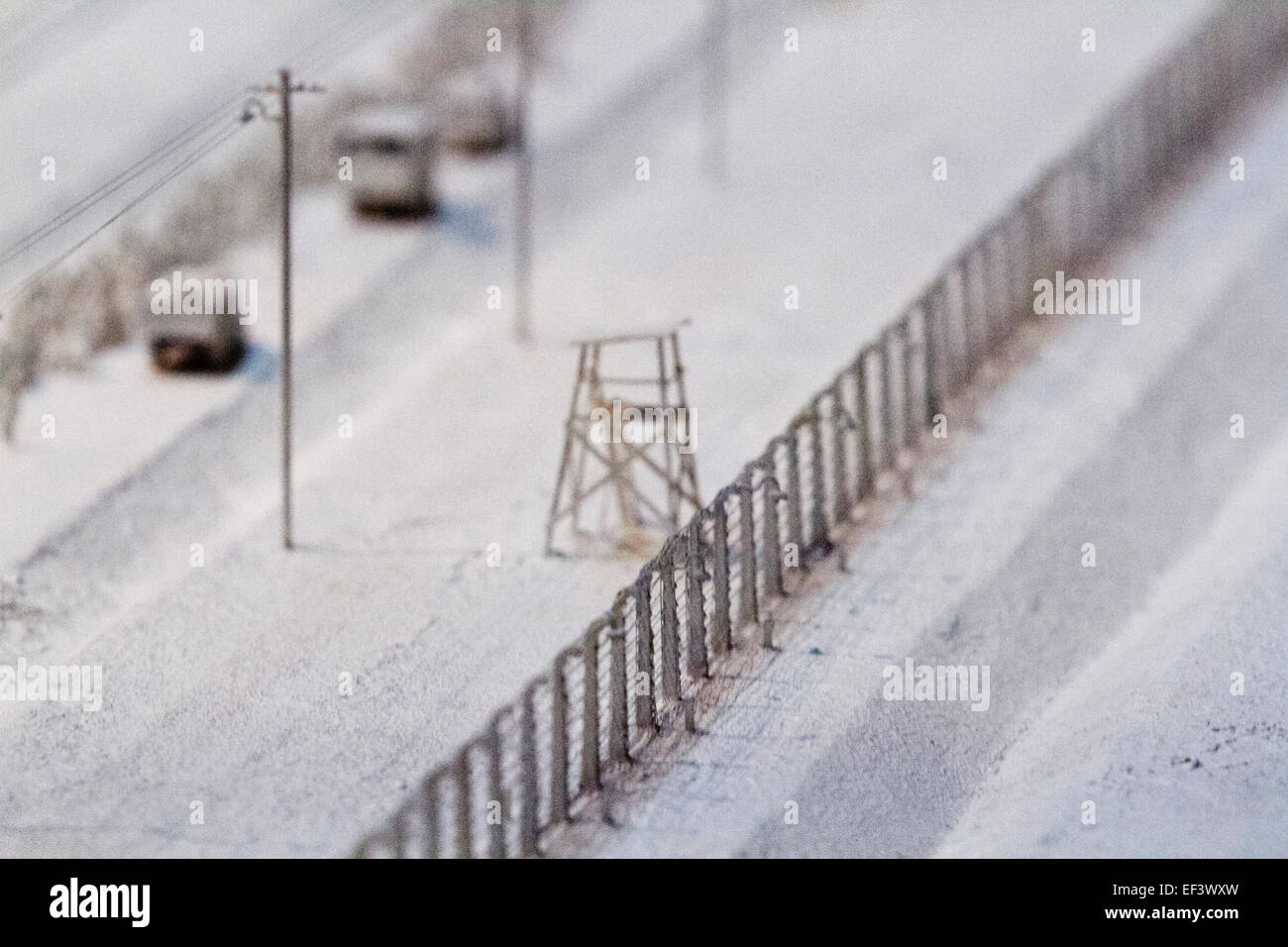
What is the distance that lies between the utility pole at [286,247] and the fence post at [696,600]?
4.42 m

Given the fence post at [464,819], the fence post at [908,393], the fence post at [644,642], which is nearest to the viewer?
the fence post at [464,819]

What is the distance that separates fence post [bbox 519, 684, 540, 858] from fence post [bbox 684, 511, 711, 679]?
8.63 feet

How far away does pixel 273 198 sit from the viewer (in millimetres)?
31938

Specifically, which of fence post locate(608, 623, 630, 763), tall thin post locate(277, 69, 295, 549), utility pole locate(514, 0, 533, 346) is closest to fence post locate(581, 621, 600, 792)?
fence post locate(608, 623, 630, 763)

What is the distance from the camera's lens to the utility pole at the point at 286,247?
21828 millimetres

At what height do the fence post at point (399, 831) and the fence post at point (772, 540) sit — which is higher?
the fence post at point (772, 540)

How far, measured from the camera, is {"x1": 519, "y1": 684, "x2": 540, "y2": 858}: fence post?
57.1ft

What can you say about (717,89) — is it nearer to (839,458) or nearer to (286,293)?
(839,458)

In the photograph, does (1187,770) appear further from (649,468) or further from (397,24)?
(397,24)

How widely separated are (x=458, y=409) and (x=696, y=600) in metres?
6.90

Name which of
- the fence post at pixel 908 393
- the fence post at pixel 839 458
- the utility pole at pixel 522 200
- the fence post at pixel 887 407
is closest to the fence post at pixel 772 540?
the fence post at pixel 839 458

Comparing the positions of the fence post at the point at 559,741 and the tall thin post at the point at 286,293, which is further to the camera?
the tall thin post at the point at 286,293

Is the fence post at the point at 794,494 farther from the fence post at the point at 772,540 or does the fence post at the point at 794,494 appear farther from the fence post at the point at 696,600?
the fence post at the point at 696,600
